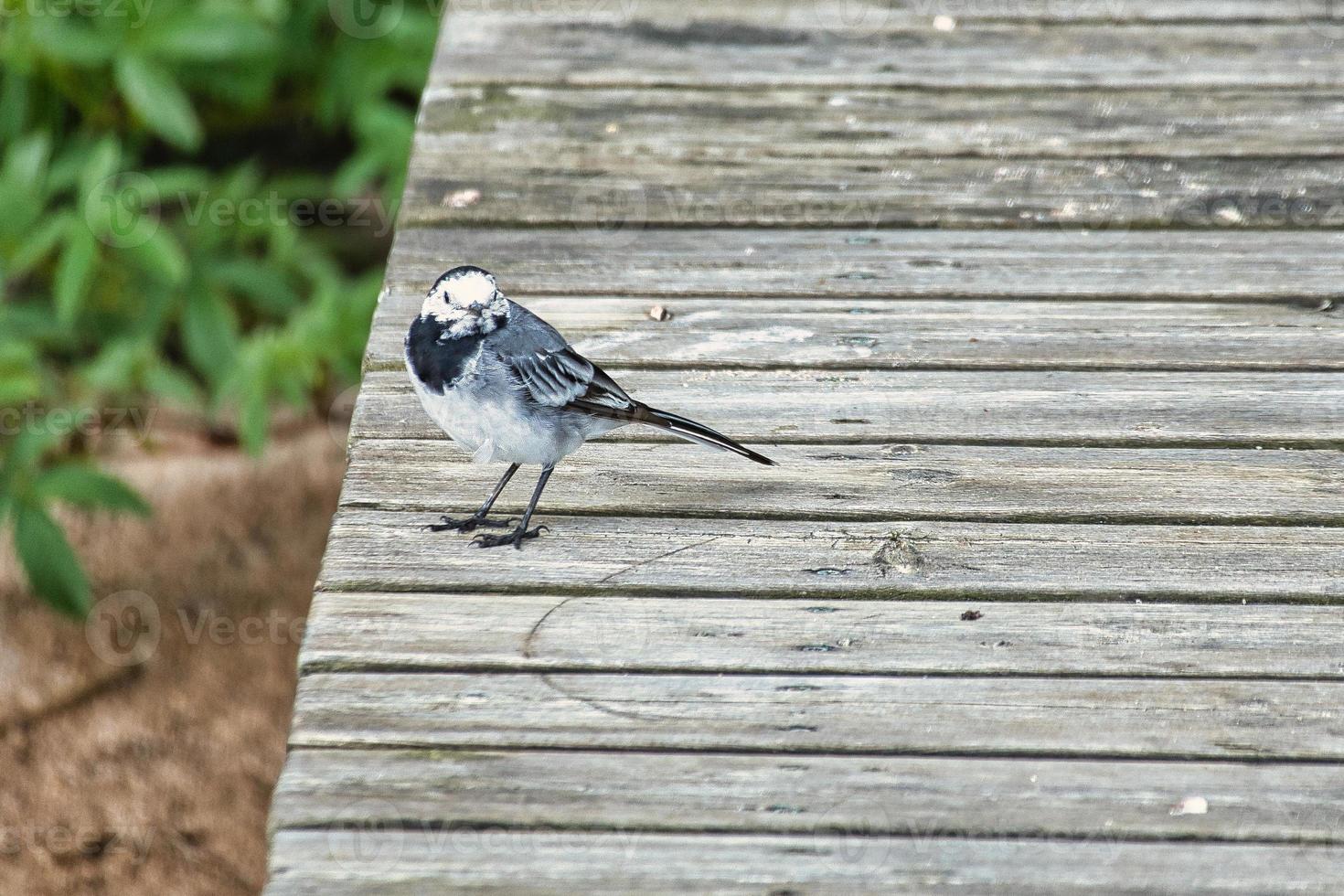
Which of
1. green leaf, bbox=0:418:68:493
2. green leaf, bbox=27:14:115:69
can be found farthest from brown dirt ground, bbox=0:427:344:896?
green leaf, bbox=27:14:115:69

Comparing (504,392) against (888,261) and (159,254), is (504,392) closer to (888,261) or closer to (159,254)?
(888,261)

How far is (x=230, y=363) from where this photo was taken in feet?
16.3

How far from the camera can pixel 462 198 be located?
3.76m

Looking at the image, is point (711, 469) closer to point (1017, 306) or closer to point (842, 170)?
point (1017, 306)

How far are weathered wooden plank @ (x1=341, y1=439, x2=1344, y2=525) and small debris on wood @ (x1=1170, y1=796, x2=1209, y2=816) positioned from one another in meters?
0.71

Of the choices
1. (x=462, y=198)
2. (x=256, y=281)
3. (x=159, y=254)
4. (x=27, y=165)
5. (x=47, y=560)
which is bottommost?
(x=47, y=560)

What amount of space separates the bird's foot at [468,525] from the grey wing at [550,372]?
0.24 metres

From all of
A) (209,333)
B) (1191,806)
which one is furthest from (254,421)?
(1191,806)

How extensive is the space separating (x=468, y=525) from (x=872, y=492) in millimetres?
780

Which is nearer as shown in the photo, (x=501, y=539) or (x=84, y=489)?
(x=501, y=539)

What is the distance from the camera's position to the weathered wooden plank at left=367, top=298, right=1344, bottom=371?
3137 millimetres

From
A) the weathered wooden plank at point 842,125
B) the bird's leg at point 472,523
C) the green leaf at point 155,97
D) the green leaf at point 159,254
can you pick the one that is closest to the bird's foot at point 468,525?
the bird's leg at point 472,523

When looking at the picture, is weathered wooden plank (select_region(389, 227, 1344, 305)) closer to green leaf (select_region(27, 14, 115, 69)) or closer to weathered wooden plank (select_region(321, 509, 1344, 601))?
weathered wooden plank (select_region(321, 509, 1344, 601))

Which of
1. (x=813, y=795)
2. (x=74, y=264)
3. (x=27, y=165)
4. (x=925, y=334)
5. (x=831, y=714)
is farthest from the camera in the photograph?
(x=27, y=165)
